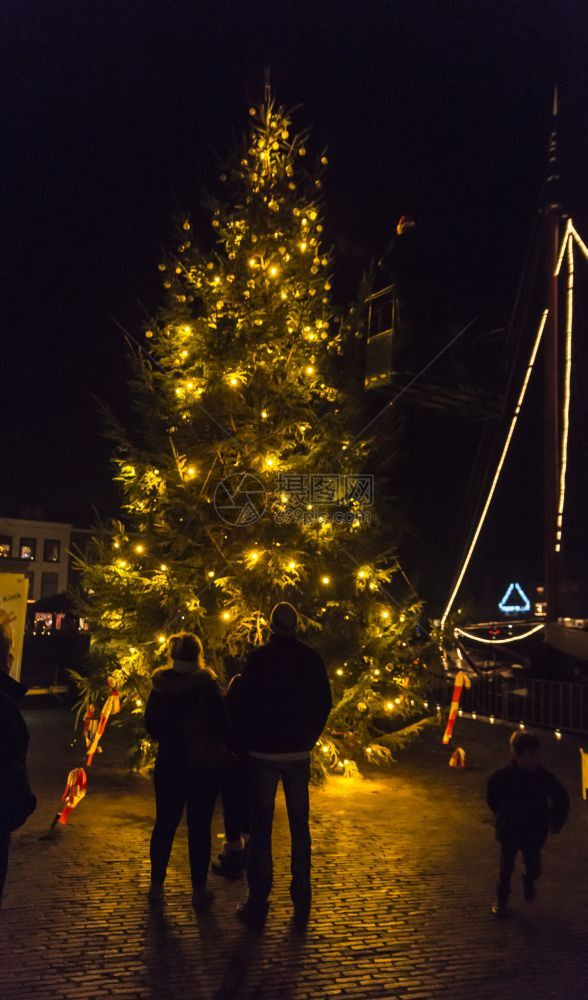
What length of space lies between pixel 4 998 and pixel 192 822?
162 centimetres

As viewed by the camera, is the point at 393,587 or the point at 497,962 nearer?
the point at 497,962

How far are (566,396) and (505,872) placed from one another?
1320 centimetres

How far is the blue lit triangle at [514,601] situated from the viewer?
111ft

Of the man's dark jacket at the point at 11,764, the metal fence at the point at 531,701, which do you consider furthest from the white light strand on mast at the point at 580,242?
the man's dark jacket at the point at 11,764

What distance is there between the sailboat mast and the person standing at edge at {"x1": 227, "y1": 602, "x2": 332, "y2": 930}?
39.8 feet

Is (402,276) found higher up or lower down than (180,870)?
higher up

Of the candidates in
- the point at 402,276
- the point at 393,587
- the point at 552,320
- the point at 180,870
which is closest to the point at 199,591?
the point at 393,587

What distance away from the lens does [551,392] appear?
668 inches

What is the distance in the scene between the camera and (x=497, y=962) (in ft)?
14.2

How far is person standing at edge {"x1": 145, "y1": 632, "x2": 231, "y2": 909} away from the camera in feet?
16.9

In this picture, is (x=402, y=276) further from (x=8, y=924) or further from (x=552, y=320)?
(x=8, y=924)

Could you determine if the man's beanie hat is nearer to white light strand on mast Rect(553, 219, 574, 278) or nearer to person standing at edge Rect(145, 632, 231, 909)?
person standing at edge Rect(145, 632, 231, 909)

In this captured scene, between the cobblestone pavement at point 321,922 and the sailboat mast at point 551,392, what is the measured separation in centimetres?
908

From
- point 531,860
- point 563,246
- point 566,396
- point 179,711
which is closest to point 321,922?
point 531,860
